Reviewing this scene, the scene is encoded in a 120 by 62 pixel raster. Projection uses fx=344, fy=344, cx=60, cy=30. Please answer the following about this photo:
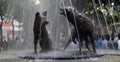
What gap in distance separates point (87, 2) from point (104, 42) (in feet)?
35.0

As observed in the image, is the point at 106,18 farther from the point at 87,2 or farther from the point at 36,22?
the point at 36,22

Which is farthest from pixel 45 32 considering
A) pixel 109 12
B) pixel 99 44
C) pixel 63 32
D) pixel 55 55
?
pixel 109 12

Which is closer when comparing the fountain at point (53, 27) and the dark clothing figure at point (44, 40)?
the fountain at point (53, 27)

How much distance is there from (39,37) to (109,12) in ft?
81.8

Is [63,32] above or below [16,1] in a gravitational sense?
below

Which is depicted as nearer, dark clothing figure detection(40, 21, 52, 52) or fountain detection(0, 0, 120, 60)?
fountain detection(0, 0, 120, 60)

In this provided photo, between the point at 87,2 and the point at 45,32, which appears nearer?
the point at 45,32

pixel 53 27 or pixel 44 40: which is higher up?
pixel 44 40

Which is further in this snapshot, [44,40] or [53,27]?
[53,27]

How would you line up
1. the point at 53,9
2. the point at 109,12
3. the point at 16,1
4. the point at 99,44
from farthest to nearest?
the point at 109,12 < the point at 16,1 < the point at 99,44 < the point at 53,9

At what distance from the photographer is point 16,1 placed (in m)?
35.0

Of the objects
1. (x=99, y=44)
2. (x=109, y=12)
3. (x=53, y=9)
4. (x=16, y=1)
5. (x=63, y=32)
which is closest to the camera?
(x=53, y=9)

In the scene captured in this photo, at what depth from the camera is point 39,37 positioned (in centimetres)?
1353

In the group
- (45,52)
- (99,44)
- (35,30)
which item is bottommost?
(99,44)
